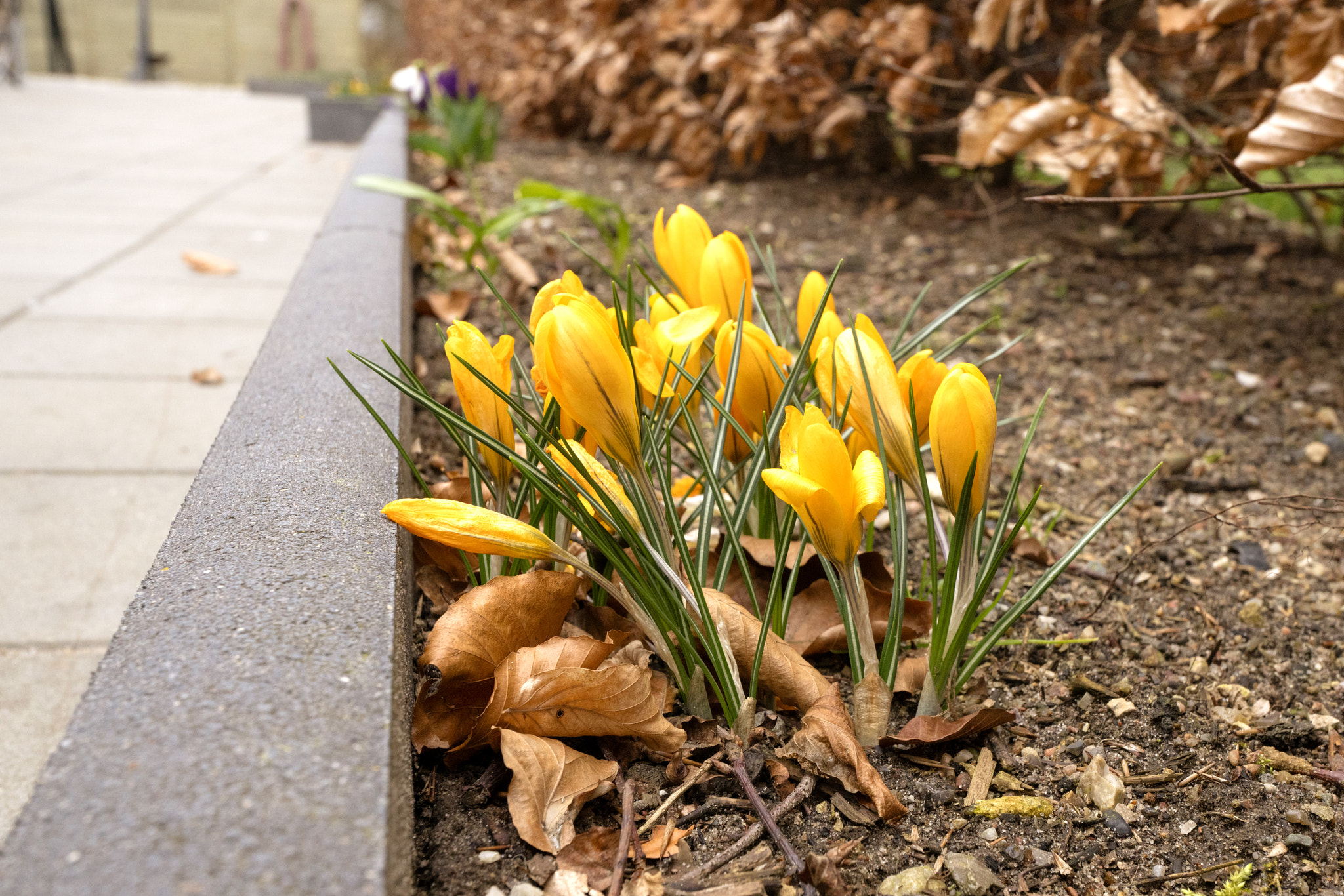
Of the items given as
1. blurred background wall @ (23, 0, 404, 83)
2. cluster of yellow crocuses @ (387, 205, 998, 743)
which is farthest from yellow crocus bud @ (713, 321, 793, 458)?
blurred background wall @ (23, 0, 404, 83)

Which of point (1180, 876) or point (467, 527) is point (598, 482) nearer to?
point (467, 527)

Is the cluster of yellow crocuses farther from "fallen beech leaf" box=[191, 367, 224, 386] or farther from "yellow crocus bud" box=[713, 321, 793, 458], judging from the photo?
"fallen beech leaf" box=[191, 367, 224, 386]

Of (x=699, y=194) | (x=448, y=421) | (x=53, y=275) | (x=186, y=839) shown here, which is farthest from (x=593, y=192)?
(x=186, y=839)

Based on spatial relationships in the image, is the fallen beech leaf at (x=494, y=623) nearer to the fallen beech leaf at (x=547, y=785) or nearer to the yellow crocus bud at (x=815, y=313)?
the fallen beech leaf at (x=547, y=785)

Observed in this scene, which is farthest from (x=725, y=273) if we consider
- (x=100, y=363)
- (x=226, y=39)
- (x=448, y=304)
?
(x=226, y=39)

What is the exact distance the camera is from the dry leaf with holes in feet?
4.45

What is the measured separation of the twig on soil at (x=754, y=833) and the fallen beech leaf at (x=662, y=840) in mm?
34

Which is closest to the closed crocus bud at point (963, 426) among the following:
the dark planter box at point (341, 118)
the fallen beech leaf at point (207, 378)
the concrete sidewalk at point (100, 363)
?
the concrete sidewalk at point (100, 363)

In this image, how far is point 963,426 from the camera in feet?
2.80

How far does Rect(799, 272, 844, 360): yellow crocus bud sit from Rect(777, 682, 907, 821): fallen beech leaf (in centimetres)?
38

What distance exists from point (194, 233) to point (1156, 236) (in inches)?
141

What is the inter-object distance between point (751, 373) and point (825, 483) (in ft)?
0.80

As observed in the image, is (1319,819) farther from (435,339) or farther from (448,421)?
(435,339)

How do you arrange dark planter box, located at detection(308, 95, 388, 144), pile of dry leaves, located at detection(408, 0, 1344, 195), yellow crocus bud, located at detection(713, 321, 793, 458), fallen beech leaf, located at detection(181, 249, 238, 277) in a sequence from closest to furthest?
Result: yellow crocus bud, located at detection(713, 321, 793, 458), pile of dry leaves, located at detection(408, 0, 1344, 195), fallen beech leaf, located at detection(181, 249, 238, 277), dark planter box, located at detection(308, 95, 388, 144)
